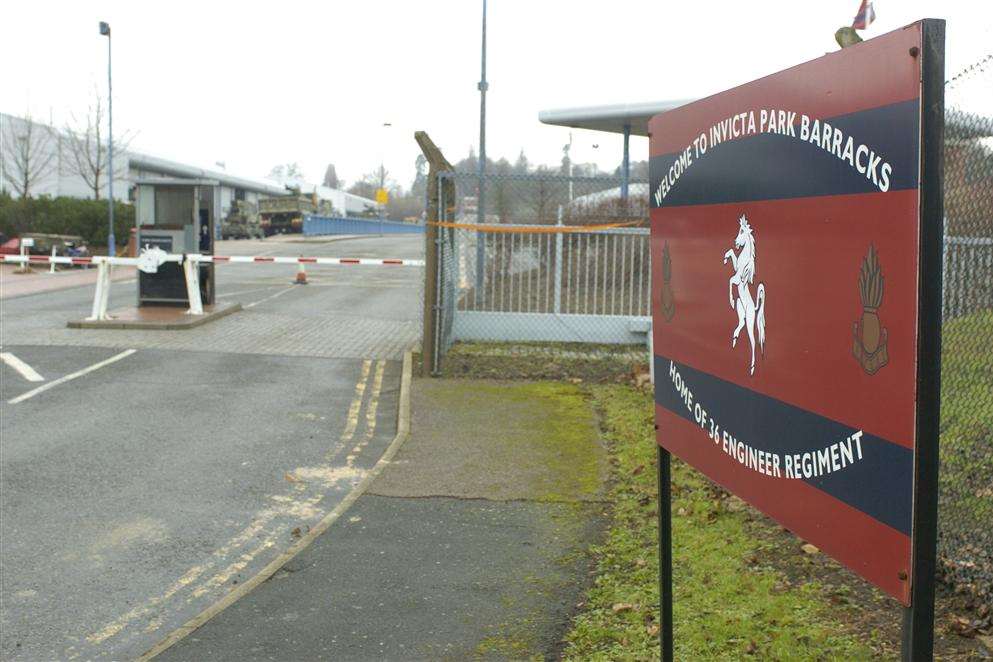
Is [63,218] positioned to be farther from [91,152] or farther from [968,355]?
[968,355]

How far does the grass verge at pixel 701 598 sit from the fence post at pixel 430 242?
4915mm

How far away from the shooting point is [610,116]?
16531 millimetres

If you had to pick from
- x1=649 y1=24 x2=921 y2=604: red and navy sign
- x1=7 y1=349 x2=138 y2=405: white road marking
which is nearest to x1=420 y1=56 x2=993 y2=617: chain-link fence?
x1=7 y1=349 x2=138 y2=405: white road marking

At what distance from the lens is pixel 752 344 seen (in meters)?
2.96

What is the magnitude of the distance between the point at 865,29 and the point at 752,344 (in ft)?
21.3

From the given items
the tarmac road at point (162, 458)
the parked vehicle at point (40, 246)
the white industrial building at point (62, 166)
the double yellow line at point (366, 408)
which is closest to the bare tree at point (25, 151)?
the white industrial building at point (62, 166)

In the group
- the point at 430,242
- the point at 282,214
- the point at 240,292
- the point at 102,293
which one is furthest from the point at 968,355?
the point at 282,214

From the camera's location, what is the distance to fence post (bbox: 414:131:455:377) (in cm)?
1168

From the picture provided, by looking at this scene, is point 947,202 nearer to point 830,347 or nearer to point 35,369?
point 830,347

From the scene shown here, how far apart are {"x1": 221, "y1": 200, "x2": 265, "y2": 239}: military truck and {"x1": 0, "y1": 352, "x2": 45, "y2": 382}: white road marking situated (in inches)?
1948

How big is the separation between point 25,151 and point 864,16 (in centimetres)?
4701

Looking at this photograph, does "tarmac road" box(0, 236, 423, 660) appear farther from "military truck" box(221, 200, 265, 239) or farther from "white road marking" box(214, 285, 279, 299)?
"military truck" box(221, 200, 265, 239)

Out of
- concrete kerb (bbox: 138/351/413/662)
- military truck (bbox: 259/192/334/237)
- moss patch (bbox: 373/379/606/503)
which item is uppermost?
military truck (bbox: 259/192/334/237)

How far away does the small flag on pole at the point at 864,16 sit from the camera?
8.66 m
